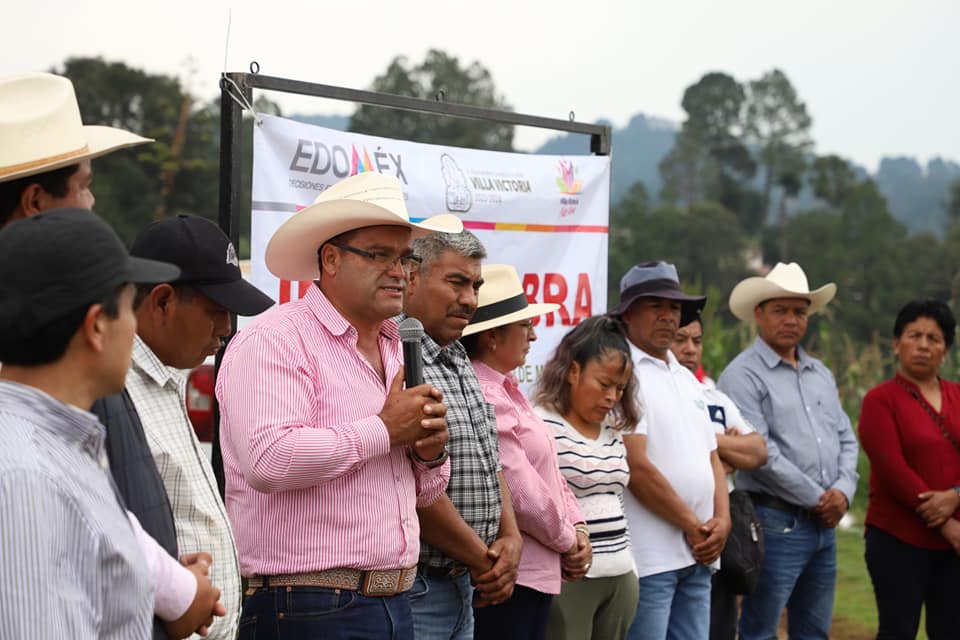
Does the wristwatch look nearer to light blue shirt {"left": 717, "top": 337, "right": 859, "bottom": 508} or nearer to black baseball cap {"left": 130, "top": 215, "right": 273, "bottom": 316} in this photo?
black baseball cap {"left": 130, "top": 215, "right": 273, "bottom": 316}

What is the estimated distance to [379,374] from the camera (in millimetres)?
3459

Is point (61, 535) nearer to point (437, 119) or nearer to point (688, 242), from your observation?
point (437, 119)

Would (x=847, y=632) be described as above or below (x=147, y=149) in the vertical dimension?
below

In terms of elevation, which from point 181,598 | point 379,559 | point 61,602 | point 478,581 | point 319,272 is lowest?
point 478,581

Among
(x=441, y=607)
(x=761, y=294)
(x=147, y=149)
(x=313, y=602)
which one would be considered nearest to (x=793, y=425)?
(x=761, y=294)

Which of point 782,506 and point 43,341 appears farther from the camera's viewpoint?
point 782,506

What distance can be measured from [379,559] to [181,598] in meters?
0.97

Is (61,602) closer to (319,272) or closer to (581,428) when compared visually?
(319,272)

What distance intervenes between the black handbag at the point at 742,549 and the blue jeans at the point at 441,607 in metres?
2.13

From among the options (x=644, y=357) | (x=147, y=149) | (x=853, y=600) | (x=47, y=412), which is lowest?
(x=853, y=600)

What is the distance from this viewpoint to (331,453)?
3.00 metres

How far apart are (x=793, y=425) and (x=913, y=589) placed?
1.08 m

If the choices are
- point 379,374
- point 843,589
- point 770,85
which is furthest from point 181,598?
point 770,85

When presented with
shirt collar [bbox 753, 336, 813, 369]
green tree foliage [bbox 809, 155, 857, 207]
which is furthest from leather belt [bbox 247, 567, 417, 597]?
green tree foliage [bbox 809, 155, 857, 207]
